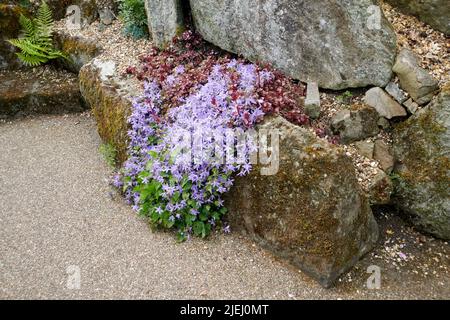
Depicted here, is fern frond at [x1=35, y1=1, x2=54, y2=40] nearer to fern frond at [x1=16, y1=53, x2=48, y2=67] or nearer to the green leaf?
fern frond at [x1=16, y1=53, x2=48, y2=67]

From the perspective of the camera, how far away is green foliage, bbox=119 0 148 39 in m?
6.34

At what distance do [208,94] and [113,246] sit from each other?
1897mm

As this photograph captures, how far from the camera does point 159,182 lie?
4.52 metres

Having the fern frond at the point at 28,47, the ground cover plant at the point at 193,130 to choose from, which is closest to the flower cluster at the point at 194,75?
the ground cover plant at the point at 193,130

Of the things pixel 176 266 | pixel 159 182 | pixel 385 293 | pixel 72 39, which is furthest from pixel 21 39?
pixel 385 293

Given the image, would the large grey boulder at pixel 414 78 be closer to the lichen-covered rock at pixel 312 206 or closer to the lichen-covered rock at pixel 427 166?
the lichen-covered rock at pixel 427 166

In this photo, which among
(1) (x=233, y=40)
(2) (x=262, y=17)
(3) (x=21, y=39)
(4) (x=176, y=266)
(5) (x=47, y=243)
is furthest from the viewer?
(3) (x=21, y=39)

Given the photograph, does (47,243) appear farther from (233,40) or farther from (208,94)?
(233,40)

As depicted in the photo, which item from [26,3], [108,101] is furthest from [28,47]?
[108,101]

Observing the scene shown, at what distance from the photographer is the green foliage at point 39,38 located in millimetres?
6766

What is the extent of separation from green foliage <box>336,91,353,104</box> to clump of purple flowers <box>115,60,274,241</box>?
0.83m

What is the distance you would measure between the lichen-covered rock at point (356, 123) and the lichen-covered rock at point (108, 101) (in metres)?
2.52

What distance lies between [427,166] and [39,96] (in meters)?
5.60

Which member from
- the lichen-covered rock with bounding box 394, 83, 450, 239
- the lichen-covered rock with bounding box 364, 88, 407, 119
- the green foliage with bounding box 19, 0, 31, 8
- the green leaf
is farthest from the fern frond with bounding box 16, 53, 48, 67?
the lichen-covered rock with bounding box 394, 83, 450, 239
